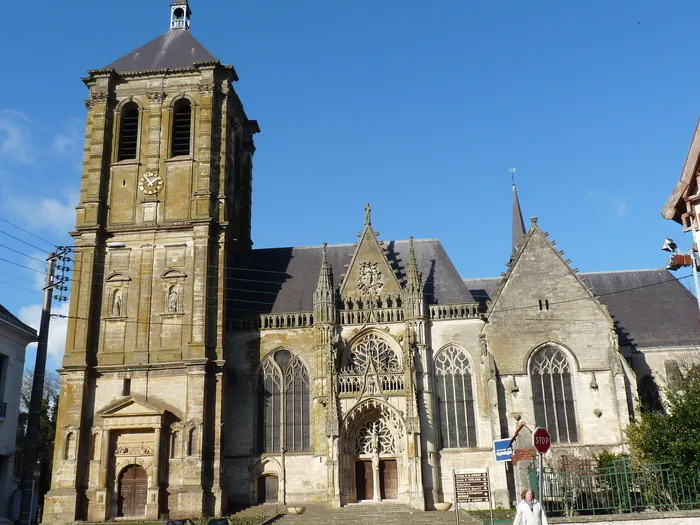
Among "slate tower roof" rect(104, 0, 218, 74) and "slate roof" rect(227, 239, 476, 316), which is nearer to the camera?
"slate roof" rect(227, 239, 476, 316)

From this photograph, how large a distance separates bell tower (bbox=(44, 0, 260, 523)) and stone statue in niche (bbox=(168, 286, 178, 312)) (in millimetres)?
53

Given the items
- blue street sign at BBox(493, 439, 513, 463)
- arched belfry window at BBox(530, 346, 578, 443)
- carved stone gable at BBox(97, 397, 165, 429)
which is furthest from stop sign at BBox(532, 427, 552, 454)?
carved stone gable at BBox(97, 397, 165, 429)

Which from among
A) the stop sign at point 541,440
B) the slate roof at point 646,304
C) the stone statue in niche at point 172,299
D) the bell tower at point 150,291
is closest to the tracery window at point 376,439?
the bell tower at point 150,291

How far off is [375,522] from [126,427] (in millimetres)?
10725

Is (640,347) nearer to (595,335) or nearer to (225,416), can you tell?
(595,335)

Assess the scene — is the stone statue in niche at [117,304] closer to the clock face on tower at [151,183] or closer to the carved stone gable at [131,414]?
the carved stone gable at [131,414]

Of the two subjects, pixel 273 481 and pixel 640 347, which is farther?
pixel 640 347

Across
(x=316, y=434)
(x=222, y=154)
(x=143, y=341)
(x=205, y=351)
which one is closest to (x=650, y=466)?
(x=316, y=434)

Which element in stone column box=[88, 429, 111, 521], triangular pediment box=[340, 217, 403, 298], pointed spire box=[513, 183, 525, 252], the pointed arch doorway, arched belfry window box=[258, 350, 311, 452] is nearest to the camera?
stone column box=[88, 429, 111, 521]

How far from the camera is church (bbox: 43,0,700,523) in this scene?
2978 cm

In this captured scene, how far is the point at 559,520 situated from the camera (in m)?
17.2

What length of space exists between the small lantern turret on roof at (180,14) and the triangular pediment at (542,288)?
75.0ft

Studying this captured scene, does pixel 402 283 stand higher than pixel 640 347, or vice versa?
pixel 402 283

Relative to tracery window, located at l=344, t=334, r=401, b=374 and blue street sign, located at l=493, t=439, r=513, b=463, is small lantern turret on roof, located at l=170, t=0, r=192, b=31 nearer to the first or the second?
tracery window, located at l=344, t=334, r=401, b=374
